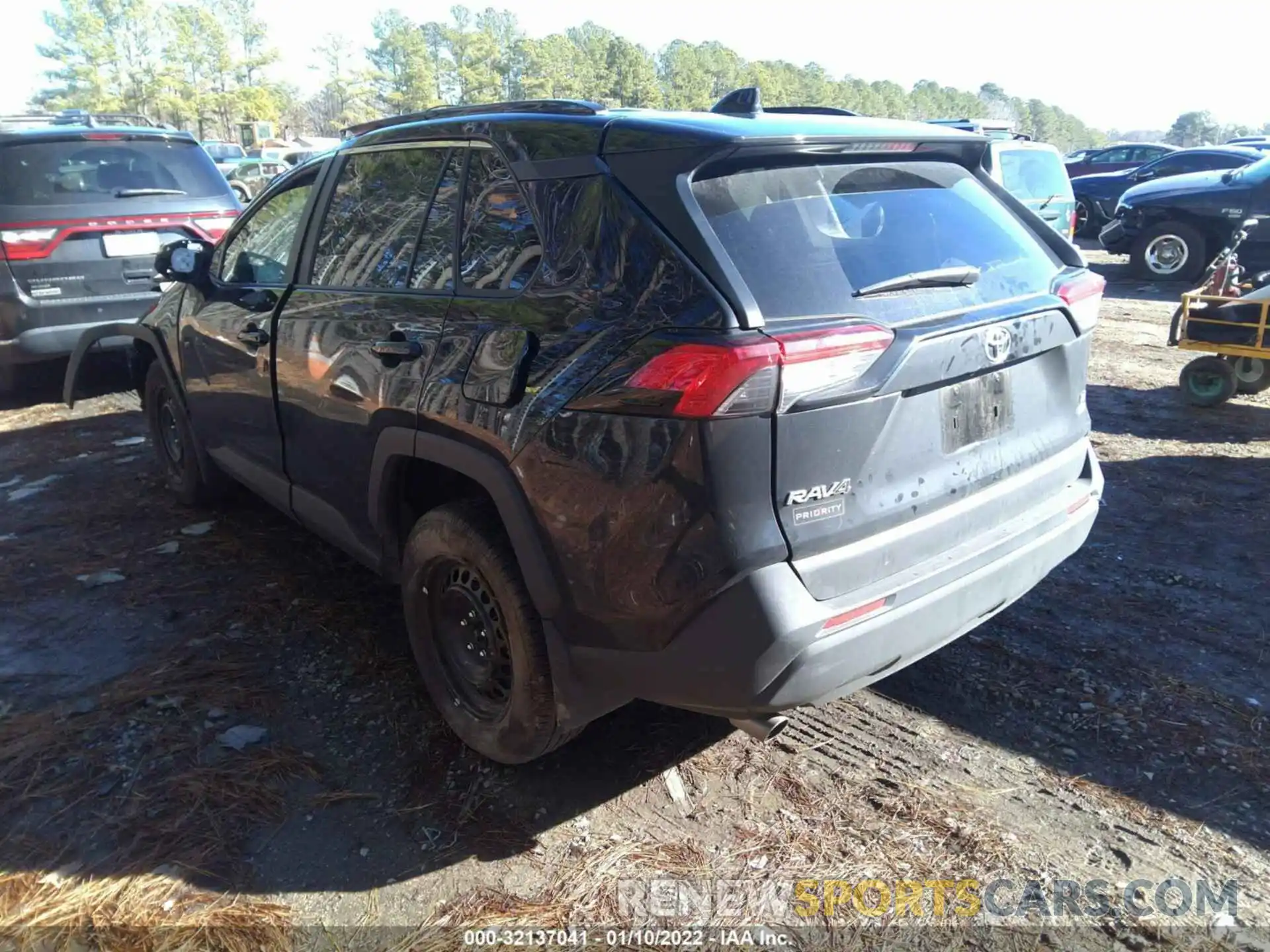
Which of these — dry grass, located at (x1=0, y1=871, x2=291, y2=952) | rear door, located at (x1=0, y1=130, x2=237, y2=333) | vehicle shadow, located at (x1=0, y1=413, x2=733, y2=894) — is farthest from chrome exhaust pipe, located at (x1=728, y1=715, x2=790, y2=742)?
rear door, located at (x1=0, y1=130, x2=237, y2=333)

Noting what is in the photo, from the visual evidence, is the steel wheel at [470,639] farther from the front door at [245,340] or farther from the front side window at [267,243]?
the front side window at [267,243]

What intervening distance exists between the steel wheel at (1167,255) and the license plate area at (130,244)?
1215 centimetres

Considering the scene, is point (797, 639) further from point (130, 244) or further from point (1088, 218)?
point (1088, 218)

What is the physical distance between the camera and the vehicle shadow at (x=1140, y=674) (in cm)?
283

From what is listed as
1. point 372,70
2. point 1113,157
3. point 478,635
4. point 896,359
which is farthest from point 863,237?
point 372,70

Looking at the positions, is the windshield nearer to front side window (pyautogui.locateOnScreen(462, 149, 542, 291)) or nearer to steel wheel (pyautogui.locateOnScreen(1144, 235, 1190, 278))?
steel wheel (pyautogui.locateOnScreen(1144, 235, 1190, 278))

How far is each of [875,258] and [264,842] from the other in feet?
7.67

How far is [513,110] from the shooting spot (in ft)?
9.52

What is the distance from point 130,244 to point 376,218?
4.91 metres

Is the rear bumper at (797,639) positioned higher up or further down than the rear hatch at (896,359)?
further down

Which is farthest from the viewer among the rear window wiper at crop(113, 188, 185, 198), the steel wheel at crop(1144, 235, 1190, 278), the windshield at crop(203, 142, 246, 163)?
the windshield at crop(203, 142, 246, 163)

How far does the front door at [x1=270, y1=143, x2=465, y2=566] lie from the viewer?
298 centimetres

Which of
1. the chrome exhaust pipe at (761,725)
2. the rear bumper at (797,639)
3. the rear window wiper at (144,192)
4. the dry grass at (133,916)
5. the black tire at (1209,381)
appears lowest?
the dry grass at (133,916)

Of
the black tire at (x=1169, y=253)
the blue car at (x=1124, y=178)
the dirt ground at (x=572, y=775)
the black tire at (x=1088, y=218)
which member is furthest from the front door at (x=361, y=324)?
the black tire at (x=1088, y=218)
